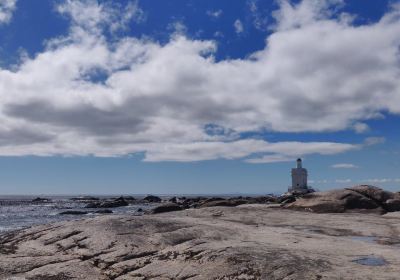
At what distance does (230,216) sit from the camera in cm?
2236

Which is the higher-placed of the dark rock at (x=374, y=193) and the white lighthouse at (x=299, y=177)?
the white lighthouse at (x=299, y=177)

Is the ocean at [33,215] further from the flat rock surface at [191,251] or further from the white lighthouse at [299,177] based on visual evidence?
the white lighthouse at [299,177]

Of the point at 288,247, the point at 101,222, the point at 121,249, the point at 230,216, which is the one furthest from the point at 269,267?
the point at 230,216

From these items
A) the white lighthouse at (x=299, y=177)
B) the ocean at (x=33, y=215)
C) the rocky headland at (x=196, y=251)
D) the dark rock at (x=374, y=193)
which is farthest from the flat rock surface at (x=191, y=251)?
the white lighthouse at (x=299, y=177)

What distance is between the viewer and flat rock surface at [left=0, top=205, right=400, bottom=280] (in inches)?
453

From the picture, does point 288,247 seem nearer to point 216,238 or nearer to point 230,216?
point 216,238

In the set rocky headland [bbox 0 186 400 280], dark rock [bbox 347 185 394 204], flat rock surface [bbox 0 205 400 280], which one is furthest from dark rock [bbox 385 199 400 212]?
flat rock surface [bbox 0 205 400 280]

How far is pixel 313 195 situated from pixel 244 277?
19.1m

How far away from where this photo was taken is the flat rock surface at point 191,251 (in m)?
11.5

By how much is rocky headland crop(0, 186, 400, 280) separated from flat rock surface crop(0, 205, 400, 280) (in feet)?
0.08

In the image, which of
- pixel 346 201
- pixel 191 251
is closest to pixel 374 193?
pixel 346 201

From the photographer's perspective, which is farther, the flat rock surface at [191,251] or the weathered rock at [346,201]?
the weathered rock at [346,201]

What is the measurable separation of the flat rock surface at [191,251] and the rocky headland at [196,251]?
23 mm

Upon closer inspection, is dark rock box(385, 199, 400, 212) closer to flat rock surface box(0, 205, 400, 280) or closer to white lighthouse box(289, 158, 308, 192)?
flat rock surface box(0, 205, 400, 280)
